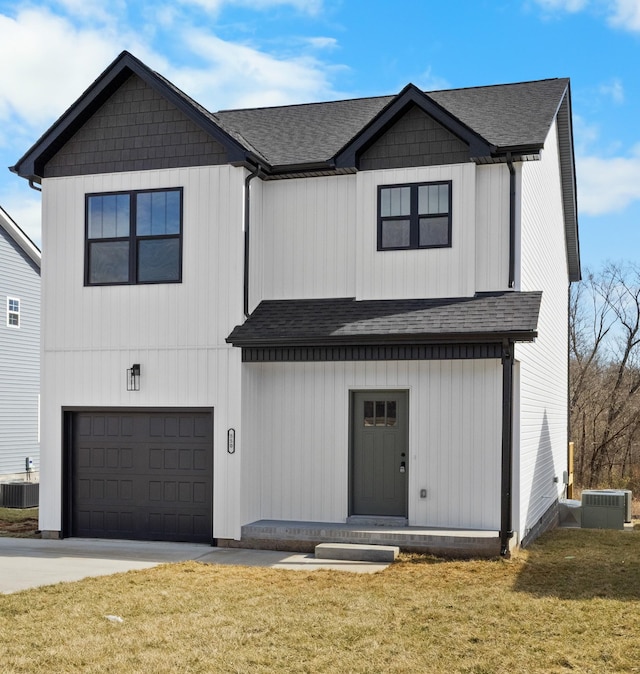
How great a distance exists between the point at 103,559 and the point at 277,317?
4330 mm

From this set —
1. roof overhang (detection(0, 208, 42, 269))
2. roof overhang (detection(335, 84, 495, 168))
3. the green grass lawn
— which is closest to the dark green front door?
the green grass lawn

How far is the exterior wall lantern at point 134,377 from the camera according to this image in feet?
44.5

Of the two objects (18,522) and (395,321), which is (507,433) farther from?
(18,522)

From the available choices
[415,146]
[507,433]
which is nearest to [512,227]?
[415,146]

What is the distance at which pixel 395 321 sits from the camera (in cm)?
1270

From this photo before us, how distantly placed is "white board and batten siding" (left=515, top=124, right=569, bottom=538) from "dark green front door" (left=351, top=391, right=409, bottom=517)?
5.69 ft

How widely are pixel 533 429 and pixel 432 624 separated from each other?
728cm

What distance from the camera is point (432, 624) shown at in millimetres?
8125

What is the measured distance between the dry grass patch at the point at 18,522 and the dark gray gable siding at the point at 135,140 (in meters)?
5.91

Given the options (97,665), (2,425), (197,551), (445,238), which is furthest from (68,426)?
(2,425)

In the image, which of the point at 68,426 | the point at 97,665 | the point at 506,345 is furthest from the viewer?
the point at 68,426

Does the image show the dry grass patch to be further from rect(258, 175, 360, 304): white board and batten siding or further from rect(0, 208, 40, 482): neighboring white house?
rect(0, 208, 40, 482): neighboring white house

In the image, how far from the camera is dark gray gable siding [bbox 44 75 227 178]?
44.4 feet

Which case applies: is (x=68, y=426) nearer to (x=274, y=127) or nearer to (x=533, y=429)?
(x=274, y=127)
